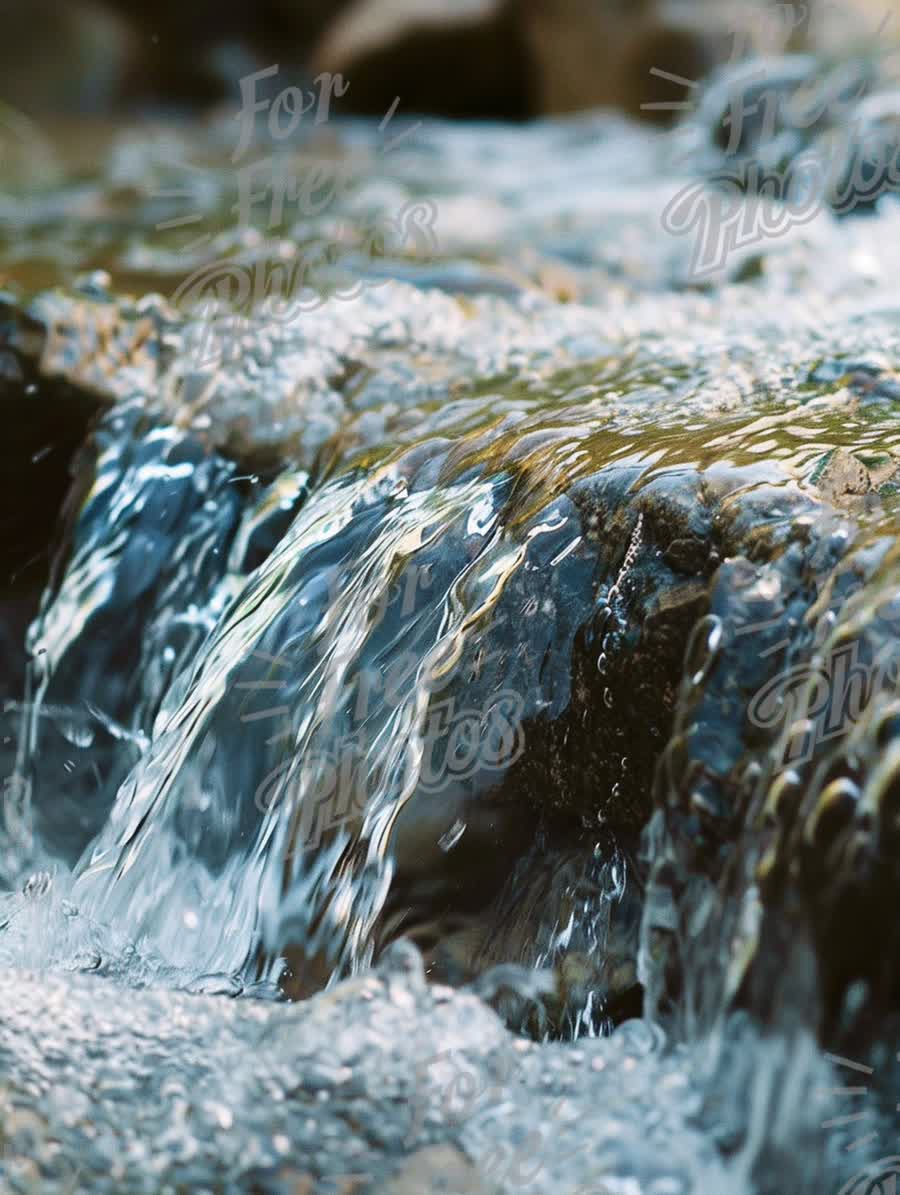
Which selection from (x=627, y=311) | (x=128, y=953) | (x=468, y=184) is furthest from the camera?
(x=468, y=184)

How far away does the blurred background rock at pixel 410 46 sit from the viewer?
600 centimetres

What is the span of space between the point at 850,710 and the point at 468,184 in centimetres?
371

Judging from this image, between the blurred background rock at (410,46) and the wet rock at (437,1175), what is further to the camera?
the blurred background rock at (410,46)

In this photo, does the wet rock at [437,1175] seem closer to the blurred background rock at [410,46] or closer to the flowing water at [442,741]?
the flowing water at [442,741]

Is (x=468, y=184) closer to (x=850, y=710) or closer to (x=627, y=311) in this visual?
(x=627, y=311)

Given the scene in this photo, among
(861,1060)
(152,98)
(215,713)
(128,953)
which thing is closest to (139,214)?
(215,713)

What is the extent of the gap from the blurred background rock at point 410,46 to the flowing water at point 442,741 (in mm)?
3491

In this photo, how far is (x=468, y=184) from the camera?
471 cm
